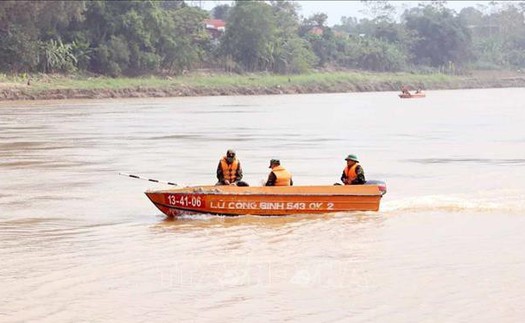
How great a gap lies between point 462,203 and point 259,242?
5516 mm

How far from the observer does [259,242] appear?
14.2m

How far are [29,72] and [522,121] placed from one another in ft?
107

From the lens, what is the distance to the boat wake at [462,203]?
17.7m

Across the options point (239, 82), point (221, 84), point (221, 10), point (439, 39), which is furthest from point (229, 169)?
point (221, 10)

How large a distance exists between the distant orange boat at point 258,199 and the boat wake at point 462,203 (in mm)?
1481

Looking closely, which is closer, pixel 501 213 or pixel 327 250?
pixel 327 250

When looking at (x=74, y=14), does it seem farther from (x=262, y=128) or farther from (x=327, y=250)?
(x=327, y=250)

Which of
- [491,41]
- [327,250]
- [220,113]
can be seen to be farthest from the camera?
[491,41]

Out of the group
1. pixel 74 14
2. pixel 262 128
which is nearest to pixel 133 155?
pixel 262 128

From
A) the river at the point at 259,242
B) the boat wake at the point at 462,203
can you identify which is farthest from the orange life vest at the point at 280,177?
the boat wake at the point at 462,203

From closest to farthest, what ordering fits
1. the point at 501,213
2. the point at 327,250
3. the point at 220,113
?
the point at 327,250
the point at 501,213
the point at 220,113

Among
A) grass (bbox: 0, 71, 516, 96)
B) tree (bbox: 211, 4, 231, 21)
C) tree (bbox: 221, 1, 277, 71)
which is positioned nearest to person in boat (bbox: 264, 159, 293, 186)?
grass (bbox: 0, 71, 516, 96)

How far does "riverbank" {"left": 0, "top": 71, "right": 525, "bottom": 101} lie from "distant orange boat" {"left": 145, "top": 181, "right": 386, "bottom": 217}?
43.6m

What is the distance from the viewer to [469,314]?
402 inches
